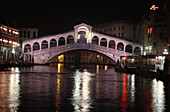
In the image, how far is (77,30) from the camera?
6606 cm

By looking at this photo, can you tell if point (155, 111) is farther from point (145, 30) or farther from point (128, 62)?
point (145, 30)

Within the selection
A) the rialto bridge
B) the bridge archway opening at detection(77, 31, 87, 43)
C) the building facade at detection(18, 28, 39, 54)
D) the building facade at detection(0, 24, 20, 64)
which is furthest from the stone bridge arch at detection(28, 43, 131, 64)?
the building facade at detection(18, 28, 39, 54)

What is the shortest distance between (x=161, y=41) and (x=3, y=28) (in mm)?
34749

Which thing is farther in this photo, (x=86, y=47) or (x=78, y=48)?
(x=86, y=47)

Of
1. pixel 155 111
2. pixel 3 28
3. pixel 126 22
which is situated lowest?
pixel 155 111

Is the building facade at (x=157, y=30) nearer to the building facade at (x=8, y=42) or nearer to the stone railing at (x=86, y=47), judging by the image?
the stone railing at (x=86, y=47)

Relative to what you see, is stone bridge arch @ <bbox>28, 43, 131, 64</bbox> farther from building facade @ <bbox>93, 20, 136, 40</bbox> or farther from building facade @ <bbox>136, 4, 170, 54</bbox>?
building facade @ <bbox>93, 20, 136, 40</bbox>

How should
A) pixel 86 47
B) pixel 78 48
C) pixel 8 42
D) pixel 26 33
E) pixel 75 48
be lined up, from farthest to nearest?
pixel 26 33, pixel 86 47, pixel 78 48, pixel 75 48, pixel 8 42

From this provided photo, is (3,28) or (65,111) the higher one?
(3,28)

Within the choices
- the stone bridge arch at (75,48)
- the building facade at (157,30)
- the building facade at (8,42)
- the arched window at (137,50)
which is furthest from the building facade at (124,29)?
the building facade at (8,42)

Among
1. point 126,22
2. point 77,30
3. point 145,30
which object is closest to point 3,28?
point 77,30

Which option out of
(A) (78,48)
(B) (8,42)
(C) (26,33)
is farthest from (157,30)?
(C) (26,33)

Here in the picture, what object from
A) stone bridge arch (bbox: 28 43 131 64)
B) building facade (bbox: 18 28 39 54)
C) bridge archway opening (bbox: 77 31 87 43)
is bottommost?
stone bridge arch (bbox: 28 43 131 64)

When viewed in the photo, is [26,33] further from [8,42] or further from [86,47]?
[86,47]
